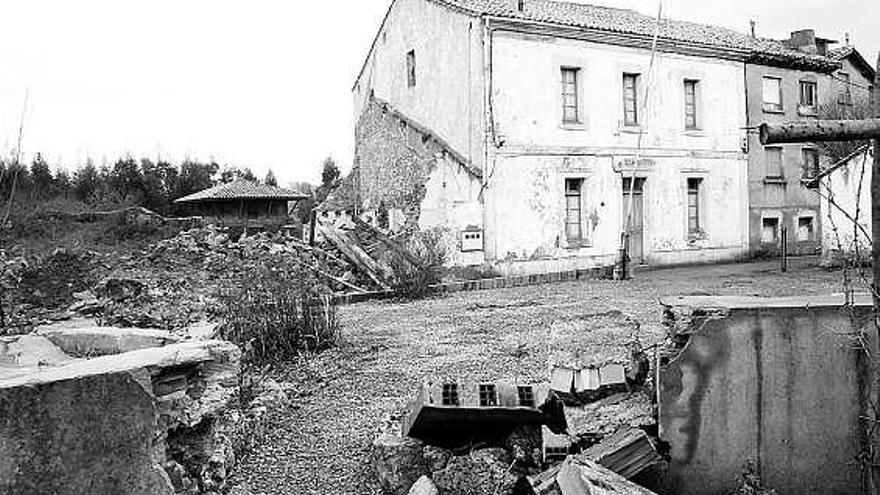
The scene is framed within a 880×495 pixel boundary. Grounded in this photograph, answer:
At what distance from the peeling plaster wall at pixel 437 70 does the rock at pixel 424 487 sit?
14.6 metres

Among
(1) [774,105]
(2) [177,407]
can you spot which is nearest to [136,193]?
(1) [774,105]

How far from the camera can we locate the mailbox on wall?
1898 centimetres

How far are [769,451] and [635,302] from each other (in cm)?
926

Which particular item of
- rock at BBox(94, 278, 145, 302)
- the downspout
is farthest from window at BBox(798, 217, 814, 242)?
rock at BBox(94, 278, 145, 302)

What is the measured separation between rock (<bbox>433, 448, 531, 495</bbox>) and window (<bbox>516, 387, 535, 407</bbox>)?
34 cm

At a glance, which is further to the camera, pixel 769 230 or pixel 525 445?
pixel 769 230

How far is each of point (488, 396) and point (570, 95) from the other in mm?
16574

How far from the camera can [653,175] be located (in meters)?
22.0

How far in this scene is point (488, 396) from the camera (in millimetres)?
5172

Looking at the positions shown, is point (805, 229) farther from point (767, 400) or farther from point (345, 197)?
point (767, 400)

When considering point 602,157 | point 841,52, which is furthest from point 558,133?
point 841,52

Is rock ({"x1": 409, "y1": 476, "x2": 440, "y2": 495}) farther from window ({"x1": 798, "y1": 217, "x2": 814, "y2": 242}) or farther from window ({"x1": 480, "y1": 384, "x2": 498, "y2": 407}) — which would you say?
window ({"x1": 798, "y1": 217, "x2": 814, "y2": 242})

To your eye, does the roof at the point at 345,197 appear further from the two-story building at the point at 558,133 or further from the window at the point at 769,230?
the window at the point at 769,230

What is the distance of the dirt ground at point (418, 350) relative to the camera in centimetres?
580
